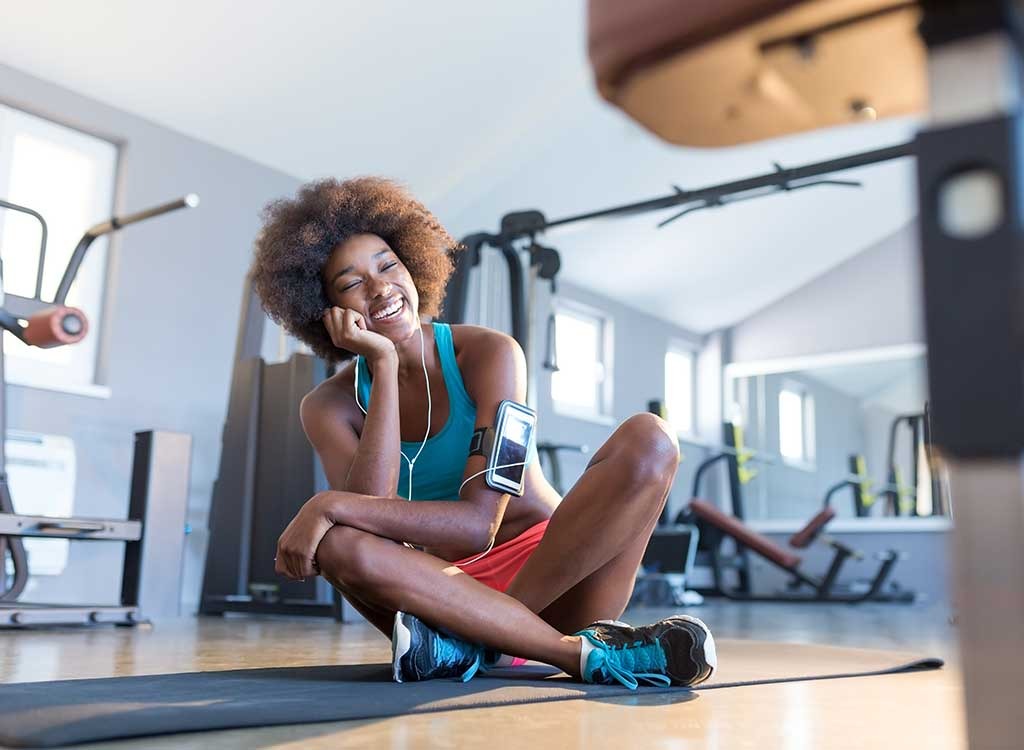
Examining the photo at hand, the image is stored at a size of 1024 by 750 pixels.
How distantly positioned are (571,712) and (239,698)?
0.39 metres

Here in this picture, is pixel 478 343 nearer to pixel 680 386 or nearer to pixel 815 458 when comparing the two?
pixel 680 386

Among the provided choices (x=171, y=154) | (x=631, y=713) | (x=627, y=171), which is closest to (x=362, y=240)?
(x=631, y=713)

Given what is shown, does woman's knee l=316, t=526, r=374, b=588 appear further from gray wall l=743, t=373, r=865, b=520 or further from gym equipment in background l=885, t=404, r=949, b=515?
gray wall l=743, t=373, r=865, b=520

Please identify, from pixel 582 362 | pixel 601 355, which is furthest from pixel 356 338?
pixel 601 355

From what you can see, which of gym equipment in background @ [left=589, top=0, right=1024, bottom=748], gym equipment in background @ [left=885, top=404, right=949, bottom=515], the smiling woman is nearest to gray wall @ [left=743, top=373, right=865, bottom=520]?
gym equipment in background @ [left=885, top=404, right=949, bottom=515]

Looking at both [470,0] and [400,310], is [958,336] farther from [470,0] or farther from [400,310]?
[470,0]

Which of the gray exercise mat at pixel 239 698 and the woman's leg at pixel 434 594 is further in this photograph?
the woman's leg at pixel 434 594

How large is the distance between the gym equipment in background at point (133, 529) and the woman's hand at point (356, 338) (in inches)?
54.7

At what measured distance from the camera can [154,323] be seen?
476 centimetres

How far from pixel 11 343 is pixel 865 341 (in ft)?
22.3

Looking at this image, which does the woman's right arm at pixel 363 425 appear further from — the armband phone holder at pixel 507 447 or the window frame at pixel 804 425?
the window frame at pixel 804 425

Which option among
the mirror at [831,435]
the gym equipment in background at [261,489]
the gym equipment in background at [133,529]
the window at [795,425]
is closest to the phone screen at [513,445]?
the gym equipment in background at [133,529]

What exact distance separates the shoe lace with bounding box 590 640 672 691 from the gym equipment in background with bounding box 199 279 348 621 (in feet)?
8.02

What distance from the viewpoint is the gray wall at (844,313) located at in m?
8.60
